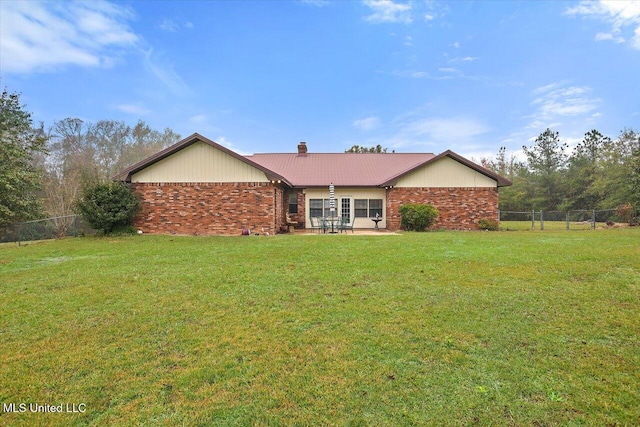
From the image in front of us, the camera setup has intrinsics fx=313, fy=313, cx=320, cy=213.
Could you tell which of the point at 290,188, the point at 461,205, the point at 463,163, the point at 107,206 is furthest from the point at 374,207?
the point at 107,206

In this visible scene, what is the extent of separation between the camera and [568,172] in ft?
107

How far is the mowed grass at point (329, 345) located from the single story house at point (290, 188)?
784 cm

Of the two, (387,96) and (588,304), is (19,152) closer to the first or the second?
(387,96)

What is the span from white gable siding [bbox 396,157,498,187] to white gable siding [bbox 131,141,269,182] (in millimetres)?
8963

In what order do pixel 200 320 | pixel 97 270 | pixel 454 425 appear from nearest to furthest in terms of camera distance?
pixel 454 425
pixel 200 320
pixel 97 270

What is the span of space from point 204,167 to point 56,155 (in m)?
21.5

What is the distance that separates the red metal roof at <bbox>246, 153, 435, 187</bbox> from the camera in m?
18.8

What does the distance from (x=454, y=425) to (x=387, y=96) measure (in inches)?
822

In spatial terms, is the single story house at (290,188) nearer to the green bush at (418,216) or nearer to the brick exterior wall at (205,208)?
the brick exterior wall at (205,208)

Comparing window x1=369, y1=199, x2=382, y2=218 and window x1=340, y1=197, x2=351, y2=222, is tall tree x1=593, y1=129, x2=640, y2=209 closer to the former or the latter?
window x1=369, y1=199, x2=382, y2=218

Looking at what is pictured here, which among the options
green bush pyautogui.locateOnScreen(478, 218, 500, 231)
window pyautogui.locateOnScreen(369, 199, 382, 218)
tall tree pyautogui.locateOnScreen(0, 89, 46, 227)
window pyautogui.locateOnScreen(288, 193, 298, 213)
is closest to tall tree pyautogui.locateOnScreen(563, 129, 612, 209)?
green bush pyautogui.locateOnScreen(478, 218, 500, 231)

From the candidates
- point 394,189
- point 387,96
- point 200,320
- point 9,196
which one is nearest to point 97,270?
point 200,320

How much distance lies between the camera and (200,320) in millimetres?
4039

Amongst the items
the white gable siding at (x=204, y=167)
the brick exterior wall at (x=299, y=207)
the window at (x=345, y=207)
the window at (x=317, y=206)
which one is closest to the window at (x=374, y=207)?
the window at (x=345, y=207)
